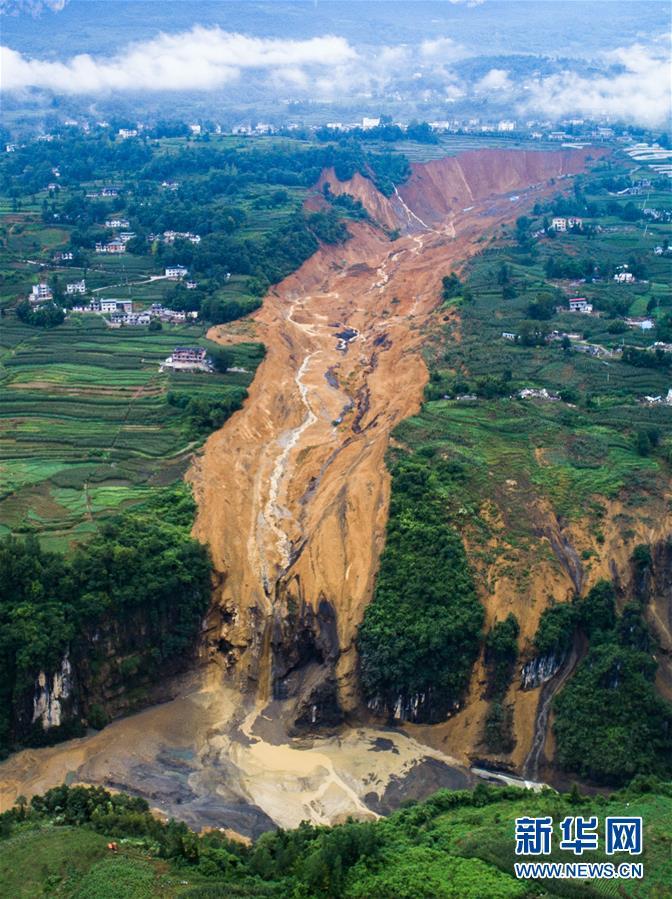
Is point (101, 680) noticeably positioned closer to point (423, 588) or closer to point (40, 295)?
point (423, 588)

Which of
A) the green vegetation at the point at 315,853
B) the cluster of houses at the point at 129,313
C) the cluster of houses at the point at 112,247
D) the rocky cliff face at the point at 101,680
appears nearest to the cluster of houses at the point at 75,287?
the cluster of houses at the point at 129,313

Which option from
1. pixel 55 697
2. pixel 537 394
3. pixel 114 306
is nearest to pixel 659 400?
pixel 537 394

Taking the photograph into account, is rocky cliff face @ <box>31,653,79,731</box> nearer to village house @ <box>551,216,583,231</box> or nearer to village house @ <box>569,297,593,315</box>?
village house @ <box>569,297,593,315</box>

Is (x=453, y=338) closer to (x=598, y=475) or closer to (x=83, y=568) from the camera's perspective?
(x=598, y=475)

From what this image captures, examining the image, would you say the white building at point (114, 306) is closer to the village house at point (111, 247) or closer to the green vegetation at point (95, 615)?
the village house at point (111, 247)

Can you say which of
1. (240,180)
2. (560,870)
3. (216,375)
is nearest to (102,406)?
(216,375)
